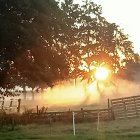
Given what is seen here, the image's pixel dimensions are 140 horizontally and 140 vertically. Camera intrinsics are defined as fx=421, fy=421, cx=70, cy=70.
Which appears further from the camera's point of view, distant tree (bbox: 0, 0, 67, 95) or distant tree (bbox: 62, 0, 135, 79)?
distant tree (bbox: 62, 0, 135, 79)

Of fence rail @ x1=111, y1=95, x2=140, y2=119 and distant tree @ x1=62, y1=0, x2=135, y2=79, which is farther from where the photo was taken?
distant tree @ x1=62, y1=0, x2=135, y2=79

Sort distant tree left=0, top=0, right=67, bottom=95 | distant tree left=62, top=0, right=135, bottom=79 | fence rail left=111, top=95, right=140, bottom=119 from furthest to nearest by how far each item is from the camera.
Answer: distant tree left=62, top=0, right=135, bottom=79 → fence rail left=111, top=95, right=140, bottom=119 → distant tree left=0, top=0, right=67, bottom=95

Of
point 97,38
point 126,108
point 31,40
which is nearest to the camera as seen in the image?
point 31,40

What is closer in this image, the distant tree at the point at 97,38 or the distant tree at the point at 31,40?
the distant tree at the point at 31,40

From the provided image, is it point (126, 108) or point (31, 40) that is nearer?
point (31, 40)

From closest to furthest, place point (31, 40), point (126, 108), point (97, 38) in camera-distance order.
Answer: point (31, 40)
point (126, 108)
point (97, 38)

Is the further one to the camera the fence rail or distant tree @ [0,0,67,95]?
the fence rail

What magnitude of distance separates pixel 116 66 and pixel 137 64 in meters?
51.6

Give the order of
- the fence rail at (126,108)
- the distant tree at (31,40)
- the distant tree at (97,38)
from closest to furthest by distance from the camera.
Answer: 1. the distant tree at (31,40)
2. the fence rail at (126,108)
3. the distant tree at (97,38)

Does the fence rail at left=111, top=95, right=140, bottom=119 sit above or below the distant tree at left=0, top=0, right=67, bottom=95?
below

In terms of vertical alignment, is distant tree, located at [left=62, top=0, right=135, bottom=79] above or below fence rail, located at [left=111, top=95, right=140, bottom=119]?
above

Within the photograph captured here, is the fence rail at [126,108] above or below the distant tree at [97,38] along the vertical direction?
below

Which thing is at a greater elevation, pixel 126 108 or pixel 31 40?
pixel 31 40

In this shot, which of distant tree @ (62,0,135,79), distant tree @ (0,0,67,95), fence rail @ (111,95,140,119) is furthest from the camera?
distant tree @ (62,0,135,79)
